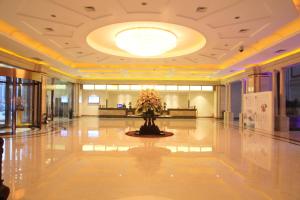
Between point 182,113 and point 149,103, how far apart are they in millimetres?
11450

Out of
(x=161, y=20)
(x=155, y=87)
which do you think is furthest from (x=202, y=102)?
(x=161, y=20)

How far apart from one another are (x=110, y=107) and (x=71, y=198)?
764 inches

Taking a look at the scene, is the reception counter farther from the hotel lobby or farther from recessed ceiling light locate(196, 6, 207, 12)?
recessed ceiling light locate(196, 6, 207, 12)

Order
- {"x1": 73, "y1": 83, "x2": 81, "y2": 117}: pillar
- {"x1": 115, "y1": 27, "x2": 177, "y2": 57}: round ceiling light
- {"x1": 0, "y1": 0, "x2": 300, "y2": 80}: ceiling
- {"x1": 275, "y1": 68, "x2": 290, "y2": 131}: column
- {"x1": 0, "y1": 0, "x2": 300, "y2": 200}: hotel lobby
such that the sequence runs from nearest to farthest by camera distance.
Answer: {"x1": 0, "y1": 0, "x2": 300, "y2": 200}: hotel lobby, {"x1": 0, "y1": 0, "x2": 300, "y2": 80}: ceiling, {"x1": 115, "y1": 27, "x2": 177, "y2": 57}: round ceiling light, {"x1": 275, "y1": 68, "x2": 290, "y2": 131}: column, {"x1": 73, "y1": 83, "x2": 81, "y2": 117}: pillar

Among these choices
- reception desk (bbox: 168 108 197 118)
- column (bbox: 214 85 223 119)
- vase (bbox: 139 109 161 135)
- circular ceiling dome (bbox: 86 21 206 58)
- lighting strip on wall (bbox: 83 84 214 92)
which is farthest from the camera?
lighting strip on wall (bbox: 83 84 214 92)

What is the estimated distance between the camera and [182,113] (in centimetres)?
2056

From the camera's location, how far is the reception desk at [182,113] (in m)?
20.4

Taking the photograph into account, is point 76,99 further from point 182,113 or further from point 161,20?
point 161,20

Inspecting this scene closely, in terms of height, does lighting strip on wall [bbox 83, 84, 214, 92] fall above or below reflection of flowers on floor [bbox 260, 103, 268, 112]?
above

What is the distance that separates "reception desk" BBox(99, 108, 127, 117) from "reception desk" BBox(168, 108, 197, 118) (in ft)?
13.4

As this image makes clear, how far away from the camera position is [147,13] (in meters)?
6.11

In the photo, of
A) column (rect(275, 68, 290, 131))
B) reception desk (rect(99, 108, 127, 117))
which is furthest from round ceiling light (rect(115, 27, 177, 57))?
reception desk (rect(99, 108, 127, 117))

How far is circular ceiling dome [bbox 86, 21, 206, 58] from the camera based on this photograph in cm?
770

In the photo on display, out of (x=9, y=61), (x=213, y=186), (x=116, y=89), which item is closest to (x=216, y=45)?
(x=213, y=186)
